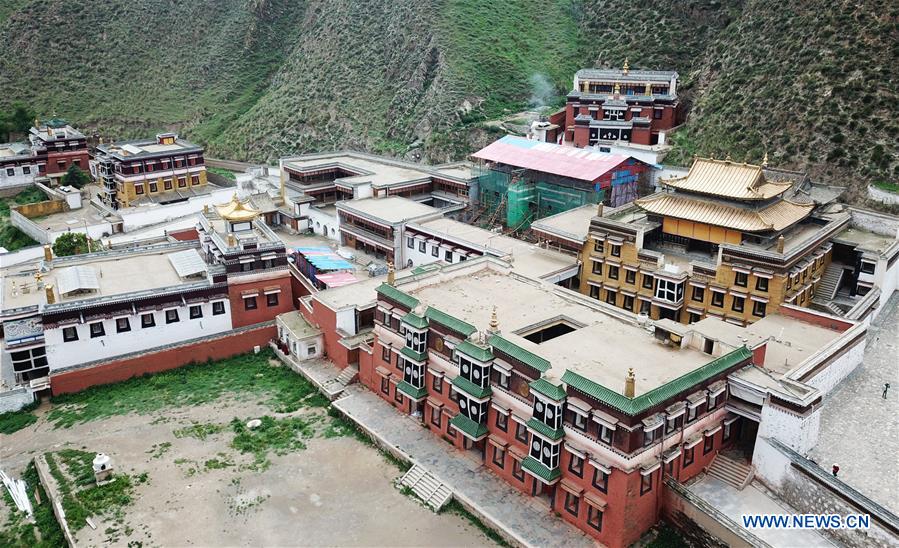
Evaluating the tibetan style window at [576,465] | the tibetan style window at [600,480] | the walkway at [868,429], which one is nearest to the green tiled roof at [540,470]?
the tibetan style window at [576,465]

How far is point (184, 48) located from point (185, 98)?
12795 millimetres

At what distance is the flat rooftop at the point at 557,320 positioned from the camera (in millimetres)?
31469

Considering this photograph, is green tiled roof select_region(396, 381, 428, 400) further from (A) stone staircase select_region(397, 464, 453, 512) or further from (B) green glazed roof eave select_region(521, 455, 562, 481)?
(B) green glazed roof eave select_region(521, 455, 562, 481)

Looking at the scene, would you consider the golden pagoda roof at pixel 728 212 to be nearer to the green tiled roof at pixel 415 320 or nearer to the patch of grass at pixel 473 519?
the green tiled roof at pixel 415 320

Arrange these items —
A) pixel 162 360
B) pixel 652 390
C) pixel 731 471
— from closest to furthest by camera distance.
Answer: pixel 652 390, pixel 731 471, pixel 162 360

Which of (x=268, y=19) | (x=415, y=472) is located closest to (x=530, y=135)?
(x=415, y=472)

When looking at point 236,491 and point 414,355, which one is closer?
point 236,491

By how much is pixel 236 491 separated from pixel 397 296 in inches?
530

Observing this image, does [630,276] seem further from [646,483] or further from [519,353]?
[646,483]

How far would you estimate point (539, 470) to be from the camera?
102 feet

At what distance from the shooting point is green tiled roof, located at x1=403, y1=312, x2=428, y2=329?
3709 centimetres

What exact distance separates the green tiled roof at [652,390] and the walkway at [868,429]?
610 centimetres

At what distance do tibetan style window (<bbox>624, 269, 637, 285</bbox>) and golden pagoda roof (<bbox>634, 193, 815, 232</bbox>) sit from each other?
4452 millimetres

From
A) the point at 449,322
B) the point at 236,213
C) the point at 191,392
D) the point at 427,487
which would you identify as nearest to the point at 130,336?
the point at 191,392
